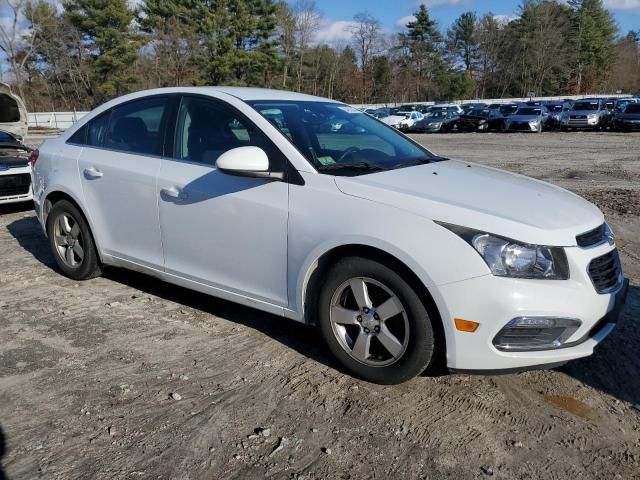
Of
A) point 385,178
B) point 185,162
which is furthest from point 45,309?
point 385,178

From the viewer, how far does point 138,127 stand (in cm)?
443

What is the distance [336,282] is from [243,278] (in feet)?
2.44

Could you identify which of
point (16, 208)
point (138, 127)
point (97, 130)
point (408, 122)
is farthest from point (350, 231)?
point (408, 122)

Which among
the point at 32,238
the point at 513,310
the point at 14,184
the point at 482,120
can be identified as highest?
the point at 513,310

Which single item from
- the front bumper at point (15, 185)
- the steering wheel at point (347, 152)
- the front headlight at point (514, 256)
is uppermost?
the steering wheel at point (347, 152)

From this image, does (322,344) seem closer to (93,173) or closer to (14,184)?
(93,173)

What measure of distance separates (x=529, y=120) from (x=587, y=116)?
2.85 m

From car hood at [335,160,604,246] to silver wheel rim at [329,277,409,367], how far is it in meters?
0.50

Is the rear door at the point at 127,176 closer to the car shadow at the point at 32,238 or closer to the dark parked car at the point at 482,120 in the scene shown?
the car shadow at the point at 32,238

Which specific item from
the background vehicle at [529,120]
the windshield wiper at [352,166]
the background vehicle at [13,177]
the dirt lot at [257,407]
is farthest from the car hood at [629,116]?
the windshield wiper at [352,166]

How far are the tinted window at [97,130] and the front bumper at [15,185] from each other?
372 cm

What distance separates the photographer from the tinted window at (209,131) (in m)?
3.76

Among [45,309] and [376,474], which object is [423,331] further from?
[45,309]

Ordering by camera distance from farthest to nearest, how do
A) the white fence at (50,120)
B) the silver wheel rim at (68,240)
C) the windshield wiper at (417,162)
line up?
1. the white fence at (50,120)
2. the silver wheel rim at (68,240)
3. the windshield wiper at (417,162)
